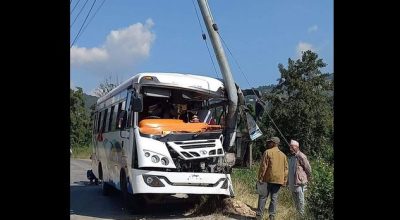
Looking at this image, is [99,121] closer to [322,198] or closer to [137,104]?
[137,104]

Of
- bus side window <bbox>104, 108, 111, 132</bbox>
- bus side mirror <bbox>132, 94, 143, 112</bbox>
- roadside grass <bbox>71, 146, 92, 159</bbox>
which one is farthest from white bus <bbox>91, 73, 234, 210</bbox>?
roadside grass <bbox>71, 146, 92, 159</bbox>

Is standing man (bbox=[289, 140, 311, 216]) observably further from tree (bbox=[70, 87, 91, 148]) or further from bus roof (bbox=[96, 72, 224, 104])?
tree (bbox=[70, 87, 91, 148])

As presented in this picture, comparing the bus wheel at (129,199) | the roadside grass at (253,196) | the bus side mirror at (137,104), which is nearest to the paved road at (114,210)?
the bus wheel at (129,199)

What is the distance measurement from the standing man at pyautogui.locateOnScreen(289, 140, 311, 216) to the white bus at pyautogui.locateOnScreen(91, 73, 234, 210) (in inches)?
58.7

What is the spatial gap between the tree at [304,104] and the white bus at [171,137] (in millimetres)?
25884

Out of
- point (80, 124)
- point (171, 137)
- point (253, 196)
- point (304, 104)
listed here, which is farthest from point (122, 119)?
point (80, 124)

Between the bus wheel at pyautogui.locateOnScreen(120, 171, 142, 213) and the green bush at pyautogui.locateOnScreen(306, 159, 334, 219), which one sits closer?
the green bush at pyautogui.locateOnScreen(306, 159, 334, 219)

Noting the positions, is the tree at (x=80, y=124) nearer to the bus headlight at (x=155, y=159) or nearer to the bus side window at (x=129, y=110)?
the bus side window at (x=129, y=110)

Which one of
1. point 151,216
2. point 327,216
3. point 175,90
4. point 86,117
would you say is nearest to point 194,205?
point 151,216

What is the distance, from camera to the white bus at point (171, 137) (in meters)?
10.5

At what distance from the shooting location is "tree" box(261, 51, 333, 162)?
133ft

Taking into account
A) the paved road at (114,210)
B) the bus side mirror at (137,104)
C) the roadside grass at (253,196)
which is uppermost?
the bus side mirror at (137,104)

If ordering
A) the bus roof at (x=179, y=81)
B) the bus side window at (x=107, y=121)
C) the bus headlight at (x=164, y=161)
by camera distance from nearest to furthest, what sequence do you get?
1. the bus headlight at (x=164, y=161)
2. the bus roof at (x=179, y=81)
3. the bus side window at (x=107, y=121)
